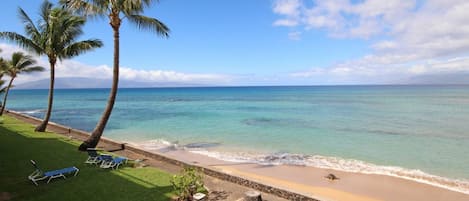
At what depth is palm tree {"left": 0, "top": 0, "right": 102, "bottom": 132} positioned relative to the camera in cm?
1206

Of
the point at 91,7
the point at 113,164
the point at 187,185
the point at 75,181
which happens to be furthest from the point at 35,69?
the point at 187,185

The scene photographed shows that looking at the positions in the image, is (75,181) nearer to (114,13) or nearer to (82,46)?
(114,13)

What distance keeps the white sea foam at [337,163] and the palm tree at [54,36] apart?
604 cm

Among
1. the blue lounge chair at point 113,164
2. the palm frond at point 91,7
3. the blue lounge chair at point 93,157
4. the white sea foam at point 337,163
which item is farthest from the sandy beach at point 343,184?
the palm frond at point 91,7

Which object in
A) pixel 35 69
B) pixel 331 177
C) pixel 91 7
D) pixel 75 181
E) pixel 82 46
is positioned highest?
pixel 91 7

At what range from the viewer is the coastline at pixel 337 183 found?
307 inches

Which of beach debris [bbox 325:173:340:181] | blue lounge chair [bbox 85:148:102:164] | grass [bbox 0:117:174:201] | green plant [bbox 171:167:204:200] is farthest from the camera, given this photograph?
beach debris [bbox 325:173:340:181]

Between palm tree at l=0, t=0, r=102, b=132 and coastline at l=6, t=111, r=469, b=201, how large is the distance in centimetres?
564

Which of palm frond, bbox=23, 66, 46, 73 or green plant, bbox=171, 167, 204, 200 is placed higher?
palm frond, bbox=23, 66, 46, 73

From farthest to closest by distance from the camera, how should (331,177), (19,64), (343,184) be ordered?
1. (19,64)
2. (331,177)
3. (343,184)

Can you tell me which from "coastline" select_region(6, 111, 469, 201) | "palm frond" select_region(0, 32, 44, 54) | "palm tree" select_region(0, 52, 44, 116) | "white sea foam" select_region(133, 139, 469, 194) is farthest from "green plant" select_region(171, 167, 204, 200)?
"palm tree" select_region(0, 52, 44, 116)

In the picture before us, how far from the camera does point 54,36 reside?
39.8ft

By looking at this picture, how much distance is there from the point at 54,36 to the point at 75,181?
27.2ft

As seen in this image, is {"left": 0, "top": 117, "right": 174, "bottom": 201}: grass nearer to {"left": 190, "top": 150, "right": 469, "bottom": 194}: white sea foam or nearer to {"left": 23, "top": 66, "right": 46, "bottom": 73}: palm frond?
{"left": 190, "top": 150, "right": 469, "bottom": 194}: white sea foam
